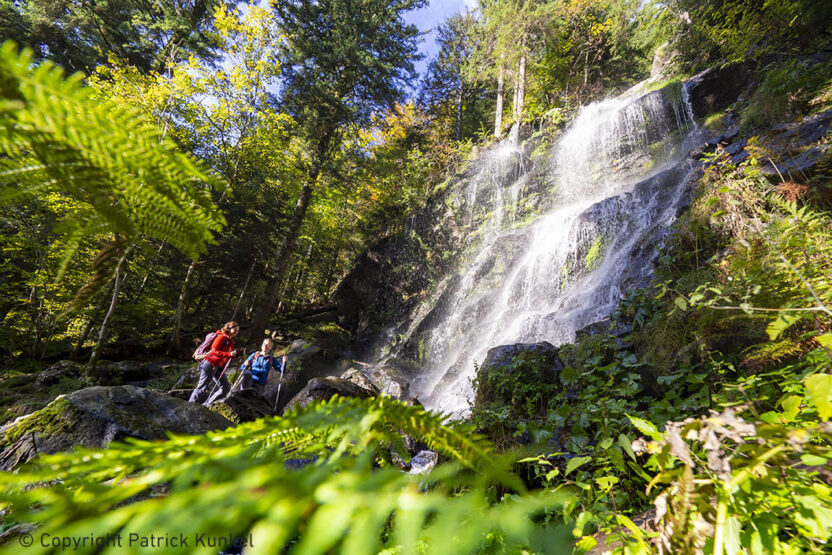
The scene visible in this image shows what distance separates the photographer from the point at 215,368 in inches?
237

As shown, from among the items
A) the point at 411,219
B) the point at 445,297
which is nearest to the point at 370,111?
the point at 411,219

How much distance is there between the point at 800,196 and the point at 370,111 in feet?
47.2

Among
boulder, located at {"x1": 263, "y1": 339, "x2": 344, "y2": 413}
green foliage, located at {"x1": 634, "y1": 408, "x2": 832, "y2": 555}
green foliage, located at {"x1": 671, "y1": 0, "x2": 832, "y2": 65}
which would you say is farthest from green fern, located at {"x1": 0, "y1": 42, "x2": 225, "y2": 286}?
green foliage, located at {"x1": 671, "y1": 0, "x2": 832, "y2": 65}

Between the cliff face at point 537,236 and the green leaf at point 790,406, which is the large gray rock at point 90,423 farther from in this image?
the cliff face at point 537,236

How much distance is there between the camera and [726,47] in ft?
30.1

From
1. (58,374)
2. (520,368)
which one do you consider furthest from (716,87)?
(58,374)

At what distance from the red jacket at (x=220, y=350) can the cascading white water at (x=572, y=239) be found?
527cm

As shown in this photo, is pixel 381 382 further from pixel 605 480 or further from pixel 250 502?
pixel 250 502

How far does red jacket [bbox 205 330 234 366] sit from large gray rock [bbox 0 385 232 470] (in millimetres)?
2225

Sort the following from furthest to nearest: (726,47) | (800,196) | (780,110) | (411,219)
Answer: (411,219) < (726,47) < (780,110) < (800,196)

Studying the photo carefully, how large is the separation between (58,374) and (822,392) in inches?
→ 549

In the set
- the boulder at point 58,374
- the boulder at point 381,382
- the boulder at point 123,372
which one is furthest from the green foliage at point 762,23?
the boulder at point 58,374

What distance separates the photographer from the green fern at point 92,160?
73 cm

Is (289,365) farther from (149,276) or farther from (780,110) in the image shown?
(780,110)
